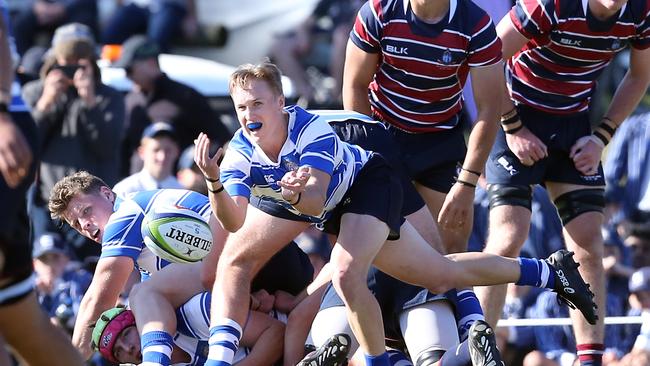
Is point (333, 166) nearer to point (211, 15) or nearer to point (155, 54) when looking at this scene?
point (155, 54)

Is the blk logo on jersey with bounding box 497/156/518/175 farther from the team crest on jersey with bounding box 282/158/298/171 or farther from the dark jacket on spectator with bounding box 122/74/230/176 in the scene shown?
the dark jacket on spectator with bounding box 122/74/230/176

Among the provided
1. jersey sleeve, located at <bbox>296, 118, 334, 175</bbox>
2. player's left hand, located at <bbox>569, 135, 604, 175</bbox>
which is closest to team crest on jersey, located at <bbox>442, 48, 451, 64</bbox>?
player's left hand, located at <bbox>569, 135, 604, 175</bbox>

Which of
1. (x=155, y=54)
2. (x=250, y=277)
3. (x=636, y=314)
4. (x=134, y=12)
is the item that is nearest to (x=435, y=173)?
(x=250, y=277)

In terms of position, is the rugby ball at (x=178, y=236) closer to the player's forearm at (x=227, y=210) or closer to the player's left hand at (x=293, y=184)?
the player's forearm at (x=227, y=210)

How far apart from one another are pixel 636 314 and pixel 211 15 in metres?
6.27

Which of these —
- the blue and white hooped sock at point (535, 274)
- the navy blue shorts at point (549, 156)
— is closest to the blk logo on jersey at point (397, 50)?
the navy blue shorts at point (549, 156)

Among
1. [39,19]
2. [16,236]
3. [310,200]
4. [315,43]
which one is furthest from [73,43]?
[16,236]

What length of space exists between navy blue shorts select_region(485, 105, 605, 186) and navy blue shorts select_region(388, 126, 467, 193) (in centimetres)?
22

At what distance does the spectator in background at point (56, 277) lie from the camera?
962 cm

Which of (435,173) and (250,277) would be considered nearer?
(250,277)

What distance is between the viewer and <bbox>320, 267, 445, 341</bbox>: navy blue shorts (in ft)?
22.9

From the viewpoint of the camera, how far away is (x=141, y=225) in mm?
7012

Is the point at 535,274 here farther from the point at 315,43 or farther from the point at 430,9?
the point at 315,43

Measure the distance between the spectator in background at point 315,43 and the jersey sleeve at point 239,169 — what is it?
6.31 metres
